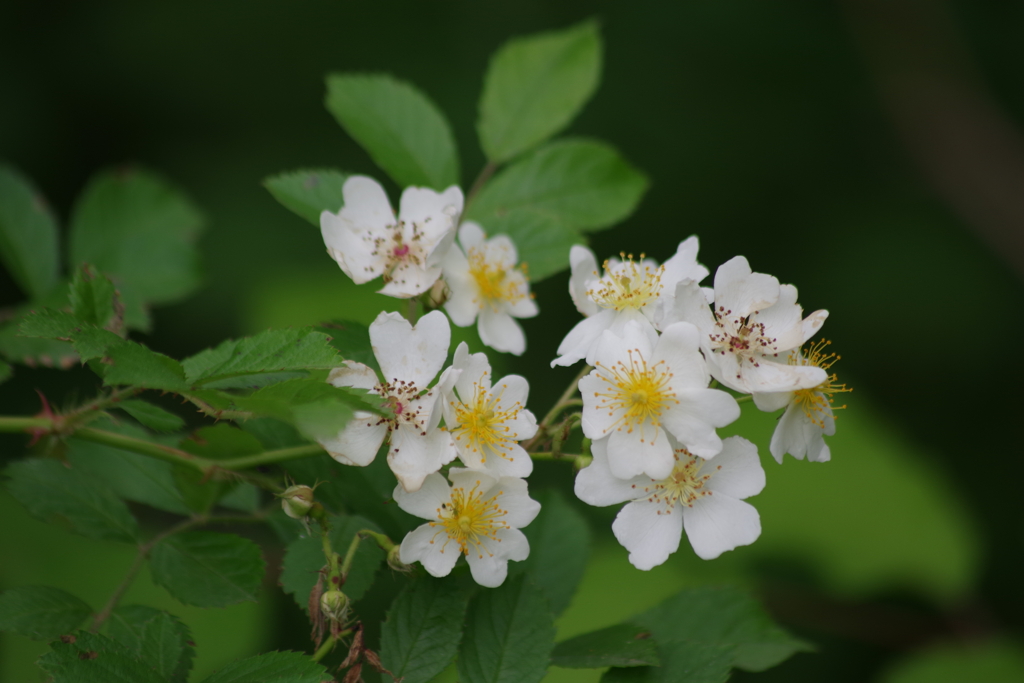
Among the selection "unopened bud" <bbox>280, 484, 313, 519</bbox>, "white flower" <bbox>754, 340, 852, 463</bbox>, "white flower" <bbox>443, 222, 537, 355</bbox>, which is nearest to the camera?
"unopened bud" <bbox>280, 484, 313, 519</bbox>

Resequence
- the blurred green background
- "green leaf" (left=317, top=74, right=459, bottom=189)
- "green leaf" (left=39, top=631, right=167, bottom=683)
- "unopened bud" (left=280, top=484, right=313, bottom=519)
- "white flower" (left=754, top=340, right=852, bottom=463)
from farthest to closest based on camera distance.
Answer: the blurred green background → "green leaf" (left=317, top=74, right=459, bottom=189) → "white flower" (left=754, top=340, right=852, bottom=463) → "unopened bud" (left=280, top=484, right=313, bottom=519) → "green leaf" (left=39, top=631, right=167, bottom=683)

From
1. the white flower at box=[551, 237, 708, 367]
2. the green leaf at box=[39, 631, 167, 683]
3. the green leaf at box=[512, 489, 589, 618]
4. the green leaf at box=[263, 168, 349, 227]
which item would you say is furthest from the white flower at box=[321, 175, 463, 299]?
the green leaf at box=[39, 631, 167, 683]

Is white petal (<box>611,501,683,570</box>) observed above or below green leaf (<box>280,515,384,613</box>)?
above

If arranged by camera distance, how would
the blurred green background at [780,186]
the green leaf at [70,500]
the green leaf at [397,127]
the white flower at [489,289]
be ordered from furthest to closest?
the blurred green background at [780,186] < the green leaf at [397,127] < the white flower at [489,289] < the green leaf at [70,500]

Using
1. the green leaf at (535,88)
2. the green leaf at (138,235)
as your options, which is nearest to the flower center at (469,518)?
the green leaf at (535,88)

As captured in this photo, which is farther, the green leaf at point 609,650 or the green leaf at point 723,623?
the green leaf at point 723,623

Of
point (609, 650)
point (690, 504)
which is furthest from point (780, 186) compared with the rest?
point (609, 650)

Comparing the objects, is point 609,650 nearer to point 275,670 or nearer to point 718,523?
point 718,523

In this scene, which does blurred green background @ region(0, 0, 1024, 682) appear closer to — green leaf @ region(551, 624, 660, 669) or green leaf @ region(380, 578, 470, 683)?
green leaf @ region(551, 624, 660, 669)

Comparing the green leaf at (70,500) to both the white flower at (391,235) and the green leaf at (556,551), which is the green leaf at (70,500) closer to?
the white flower at (391,235)
